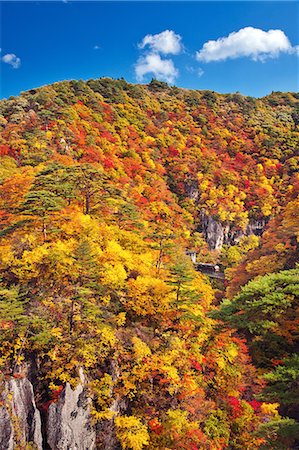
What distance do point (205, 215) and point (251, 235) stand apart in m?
10.1

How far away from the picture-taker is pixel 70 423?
16.1 meters

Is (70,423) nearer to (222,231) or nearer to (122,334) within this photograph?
(122,334)

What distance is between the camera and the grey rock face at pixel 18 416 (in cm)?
1412

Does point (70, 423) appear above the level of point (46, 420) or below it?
below

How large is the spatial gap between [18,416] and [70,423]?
2.63 metres

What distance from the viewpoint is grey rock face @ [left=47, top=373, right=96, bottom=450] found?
15.9m

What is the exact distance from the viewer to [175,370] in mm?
19406

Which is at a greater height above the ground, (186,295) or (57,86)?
(57,86)

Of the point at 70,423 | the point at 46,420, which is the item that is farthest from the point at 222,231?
the point at 46,420

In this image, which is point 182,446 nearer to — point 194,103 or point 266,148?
point 266,148

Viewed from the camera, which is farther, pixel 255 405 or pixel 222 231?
pixel 222 231

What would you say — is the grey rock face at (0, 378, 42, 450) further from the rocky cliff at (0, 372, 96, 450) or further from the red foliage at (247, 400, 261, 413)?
the red foliage at (247, 400, 261, 413)

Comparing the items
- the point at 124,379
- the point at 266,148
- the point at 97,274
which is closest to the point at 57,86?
the point at 266,148

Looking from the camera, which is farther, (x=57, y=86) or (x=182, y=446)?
(x=57, y=86)
